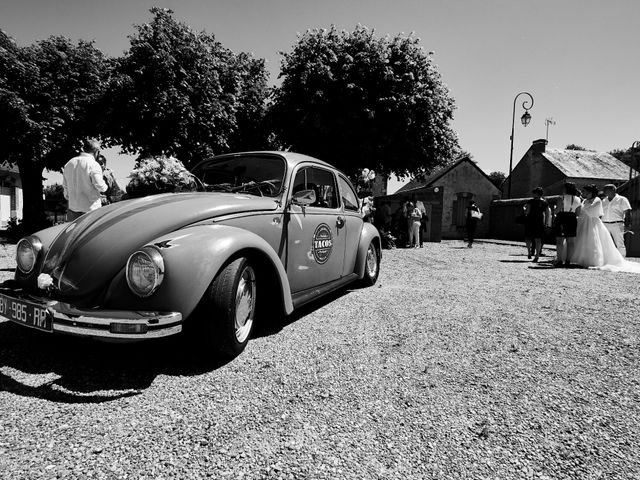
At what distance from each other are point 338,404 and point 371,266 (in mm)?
3790

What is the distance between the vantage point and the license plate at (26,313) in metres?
2.26

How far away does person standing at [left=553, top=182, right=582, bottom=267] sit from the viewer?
8617 millimetres

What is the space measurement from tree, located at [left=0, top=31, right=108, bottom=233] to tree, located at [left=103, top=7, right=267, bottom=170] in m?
1.07

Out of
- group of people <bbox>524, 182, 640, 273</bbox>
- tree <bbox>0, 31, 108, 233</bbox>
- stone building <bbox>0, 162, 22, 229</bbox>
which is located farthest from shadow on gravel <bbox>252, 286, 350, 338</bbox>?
stone building <bbox>0, 162, 22, 229</bbox>

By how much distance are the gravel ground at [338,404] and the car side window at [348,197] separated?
5.56 feet

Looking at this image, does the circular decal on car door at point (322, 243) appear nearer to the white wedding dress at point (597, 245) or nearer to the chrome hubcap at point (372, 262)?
the chrome hubcap at point (372, 262)

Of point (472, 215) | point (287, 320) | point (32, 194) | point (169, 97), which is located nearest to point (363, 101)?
point (472, 215)

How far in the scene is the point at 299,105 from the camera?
1611cm

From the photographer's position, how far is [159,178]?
3.94 m

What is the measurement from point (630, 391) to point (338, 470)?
6.59 feet

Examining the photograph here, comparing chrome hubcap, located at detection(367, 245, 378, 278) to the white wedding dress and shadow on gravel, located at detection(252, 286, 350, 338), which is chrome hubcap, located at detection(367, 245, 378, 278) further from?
the white wedding dress

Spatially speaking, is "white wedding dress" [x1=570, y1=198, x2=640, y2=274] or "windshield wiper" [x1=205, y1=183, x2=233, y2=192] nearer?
"windshield wiper" [x1=205, y1=183, x2=233, y2=192]

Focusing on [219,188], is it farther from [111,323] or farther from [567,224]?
[567,224]

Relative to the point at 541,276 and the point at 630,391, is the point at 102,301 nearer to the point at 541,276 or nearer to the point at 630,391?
→ the point at 630,391
